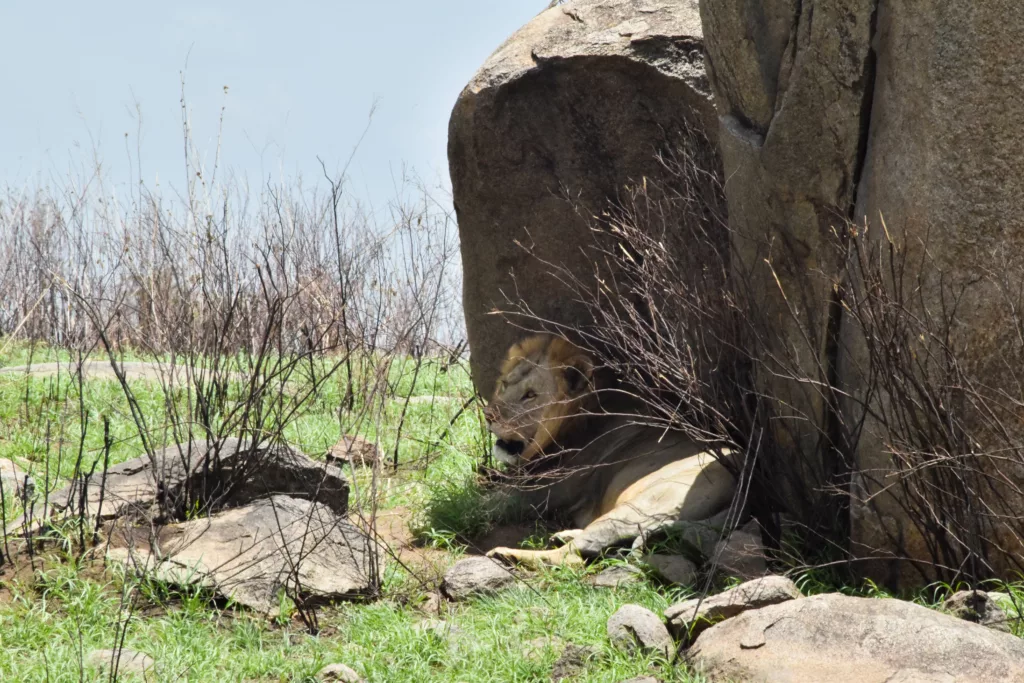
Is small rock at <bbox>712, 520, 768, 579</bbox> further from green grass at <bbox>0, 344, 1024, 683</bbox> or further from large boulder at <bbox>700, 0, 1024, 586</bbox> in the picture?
large boulder at <bbox>700, 0, 1024, 586</bbox>

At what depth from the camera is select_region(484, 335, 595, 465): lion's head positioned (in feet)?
20.8

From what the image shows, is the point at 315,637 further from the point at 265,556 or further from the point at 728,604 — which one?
the point at 728,604

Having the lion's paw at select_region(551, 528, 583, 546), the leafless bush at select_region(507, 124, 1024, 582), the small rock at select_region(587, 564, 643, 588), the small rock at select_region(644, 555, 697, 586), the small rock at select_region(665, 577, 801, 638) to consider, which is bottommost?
the lion's paw at select_region(551, 528, 583, 546)

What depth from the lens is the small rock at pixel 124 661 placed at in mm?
3996

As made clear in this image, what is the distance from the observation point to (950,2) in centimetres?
419

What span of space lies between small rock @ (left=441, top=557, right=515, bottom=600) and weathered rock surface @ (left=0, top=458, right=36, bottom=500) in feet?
6.44

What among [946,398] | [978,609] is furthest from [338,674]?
[946,398]

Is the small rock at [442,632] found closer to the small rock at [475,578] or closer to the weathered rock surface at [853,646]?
the small rock at [475,578]

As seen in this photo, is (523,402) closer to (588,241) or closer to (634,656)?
(588,241)

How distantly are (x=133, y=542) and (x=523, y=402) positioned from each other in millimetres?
2303

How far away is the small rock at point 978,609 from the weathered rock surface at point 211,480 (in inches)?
113

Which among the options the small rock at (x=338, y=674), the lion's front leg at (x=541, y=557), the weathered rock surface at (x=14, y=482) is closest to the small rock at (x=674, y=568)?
the lion's front leg at (x=541, y=557)

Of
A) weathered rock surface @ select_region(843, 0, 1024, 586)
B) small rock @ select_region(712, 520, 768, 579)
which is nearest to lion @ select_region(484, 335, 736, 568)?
small rock @ select_region(712, 520, 768, 579)

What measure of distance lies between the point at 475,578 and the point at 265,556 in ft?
3.02
